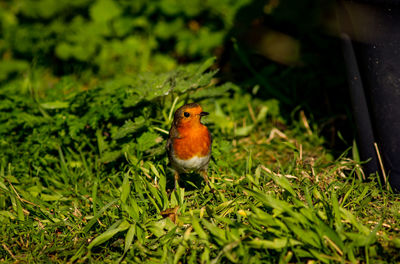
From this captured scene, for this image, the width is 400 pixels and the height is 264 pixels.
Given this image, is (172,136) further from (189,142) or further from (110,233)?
(110,233)

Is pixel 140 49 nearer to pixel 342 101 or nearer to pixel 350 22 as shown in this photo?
pixel 342 101

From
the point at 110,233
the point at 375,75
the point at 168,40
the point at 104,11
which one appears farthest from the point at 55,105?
the point at 375,75

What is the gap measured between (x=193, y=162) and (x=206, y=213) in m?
0.40

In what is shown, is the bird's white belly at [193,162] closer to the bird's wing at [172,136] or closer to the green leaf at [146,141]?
the bird's wing at [172,136]

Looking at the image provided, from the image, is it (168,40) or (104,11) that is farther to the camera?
(168,40)

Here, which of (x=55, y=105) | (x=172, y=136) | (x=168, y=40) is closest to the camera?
(x=172, y=136)

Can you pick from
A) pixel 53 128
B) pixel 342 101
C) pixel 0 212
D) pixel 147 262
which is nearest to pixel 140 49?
pixel 53 128

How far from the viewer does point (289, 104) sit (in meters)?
4.48

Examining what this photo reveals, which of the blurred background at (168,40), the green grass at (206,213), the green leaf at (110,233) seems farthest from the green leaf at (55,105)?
the green leaf at (110,233)

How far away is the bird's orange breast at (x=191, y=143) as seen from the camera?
2957mm

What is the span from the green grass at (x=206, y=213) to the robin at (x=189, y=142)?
22 centimetres

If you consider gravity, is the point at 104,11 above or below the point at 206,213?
above

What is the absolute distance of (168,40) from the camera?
228 inches

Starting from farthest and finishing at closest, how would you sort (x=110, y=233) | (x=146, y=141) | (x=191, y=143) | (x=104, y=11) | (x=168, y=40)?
(x=168, y=40) → (x=104, y=11) → (x=146, y=141) → (x=191, y=143) → (x=110, y=233)
